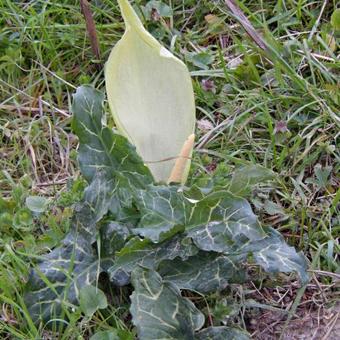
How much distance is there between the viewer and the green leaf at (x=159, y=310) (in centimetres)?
113

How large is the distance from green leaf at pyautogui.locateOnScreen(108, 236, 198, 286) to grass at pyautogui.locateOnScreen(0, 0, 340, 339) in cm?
7

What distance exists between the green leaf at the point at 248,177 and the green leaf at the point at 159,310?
199 mm

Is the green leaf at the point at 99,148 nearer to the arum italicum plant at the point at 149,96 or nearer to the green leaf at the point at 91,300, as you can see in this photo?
the arum italicum plant at the point at 149,96

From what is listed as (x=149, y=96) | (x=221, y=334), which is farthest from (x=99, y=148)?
(x=221, y=334)

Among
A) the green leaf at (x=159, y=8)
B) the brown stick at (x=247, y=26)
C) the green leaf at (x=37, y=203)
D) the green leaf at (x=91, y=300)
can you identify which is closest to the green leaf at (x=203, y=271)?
the green leaf at (x=91, y=300)

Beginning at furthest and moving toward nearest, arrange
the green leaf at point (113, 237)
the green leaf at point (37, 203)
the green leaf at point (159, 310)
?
the green leaf at point (37, 203)
the green leaf at point (113, 237)
the green leaf at point (159, 310)

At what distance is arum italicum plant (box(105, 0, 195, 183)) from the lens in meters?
1.33

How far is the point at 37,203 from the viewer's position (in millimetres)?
1434

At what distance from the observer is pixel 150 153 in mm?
1361

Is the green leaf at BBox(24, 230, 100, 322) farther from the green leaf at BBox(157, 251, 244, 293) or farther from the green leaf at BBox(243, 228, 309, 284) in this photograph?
the green leaf at BBox(243, 228, 309, 284)

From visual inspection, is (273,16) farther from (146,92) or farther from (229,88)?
(146,92)

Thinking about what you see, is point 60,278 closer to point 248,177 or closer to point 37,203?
point 37,203

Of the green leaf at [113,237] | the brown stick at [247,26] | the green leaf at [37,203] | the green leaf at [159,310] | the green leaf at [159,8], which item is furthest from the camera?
the green leaf at [159,8]

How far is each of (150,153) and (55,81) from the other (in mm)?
477
